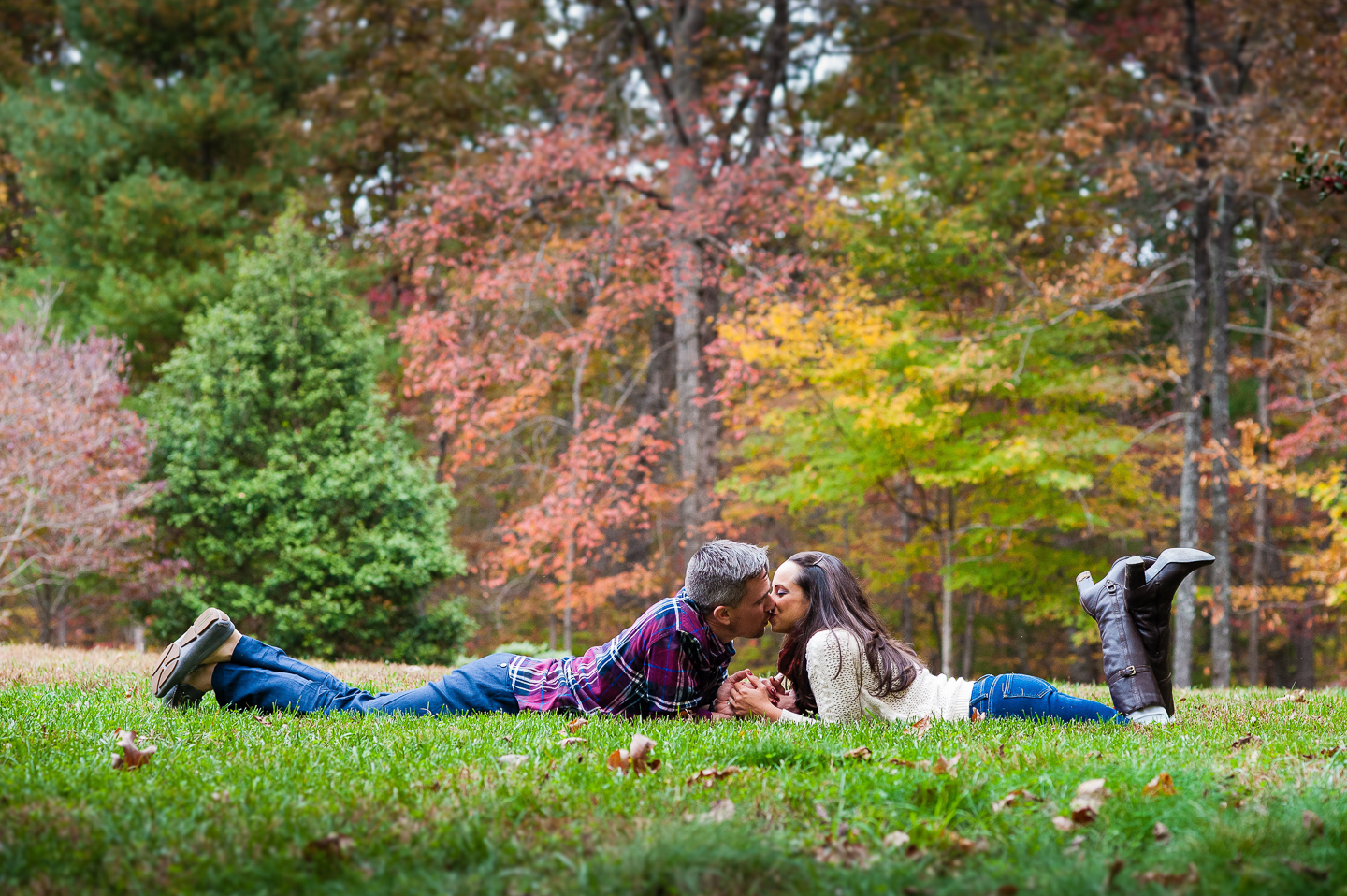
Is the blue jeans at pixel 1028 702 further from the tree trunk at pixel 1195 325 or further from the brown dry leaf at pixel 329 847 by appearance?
the tree trunk at pixel 1195 325

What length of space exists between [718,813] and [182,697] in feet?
10.3

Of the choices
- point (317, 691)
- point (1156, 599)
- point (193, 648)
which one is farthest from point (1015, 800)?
point (193, 648)

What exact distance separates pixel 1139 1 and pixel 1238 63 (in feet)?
11.5

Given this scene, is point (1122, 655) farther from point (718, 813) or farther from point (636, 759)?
point (718, 813)

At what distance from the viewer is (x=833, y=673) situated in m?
4.40

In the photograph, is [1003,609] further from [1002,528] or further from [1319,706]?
[1319,706]

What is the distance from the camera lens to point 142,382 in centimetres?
1788

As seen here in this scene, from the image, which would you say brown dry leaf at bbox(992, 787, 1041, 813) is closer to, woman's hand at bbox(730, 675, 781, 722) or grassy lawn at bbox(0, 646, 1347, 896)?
grassy lawn at bbox(0, 646, 1347, 896)

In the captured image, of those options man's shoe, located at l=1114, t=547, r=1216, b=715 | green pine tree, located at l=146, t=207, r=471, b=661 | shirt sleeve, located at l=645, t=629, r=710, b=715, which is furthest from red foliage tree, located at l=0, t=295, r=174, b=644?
man's shoe, located at l=1114, t=547, r=1216, b=715

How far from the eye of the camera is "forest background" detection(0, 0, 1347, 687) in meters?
12.2

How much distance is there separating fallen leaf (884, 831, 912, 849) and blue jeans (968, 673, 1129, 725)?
243 centimetres

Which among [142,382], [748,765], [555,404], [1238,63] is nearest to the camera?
[748,765]

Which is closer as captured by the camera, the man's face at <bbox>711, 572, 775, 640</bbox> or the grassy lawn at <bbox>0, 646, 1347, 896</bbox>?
the grassy lawn at <bbox>0, 646, 1347, 896</bbox>

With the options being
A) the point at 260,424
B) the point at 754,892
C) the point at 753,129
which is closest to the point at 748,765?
the point at 754,892
